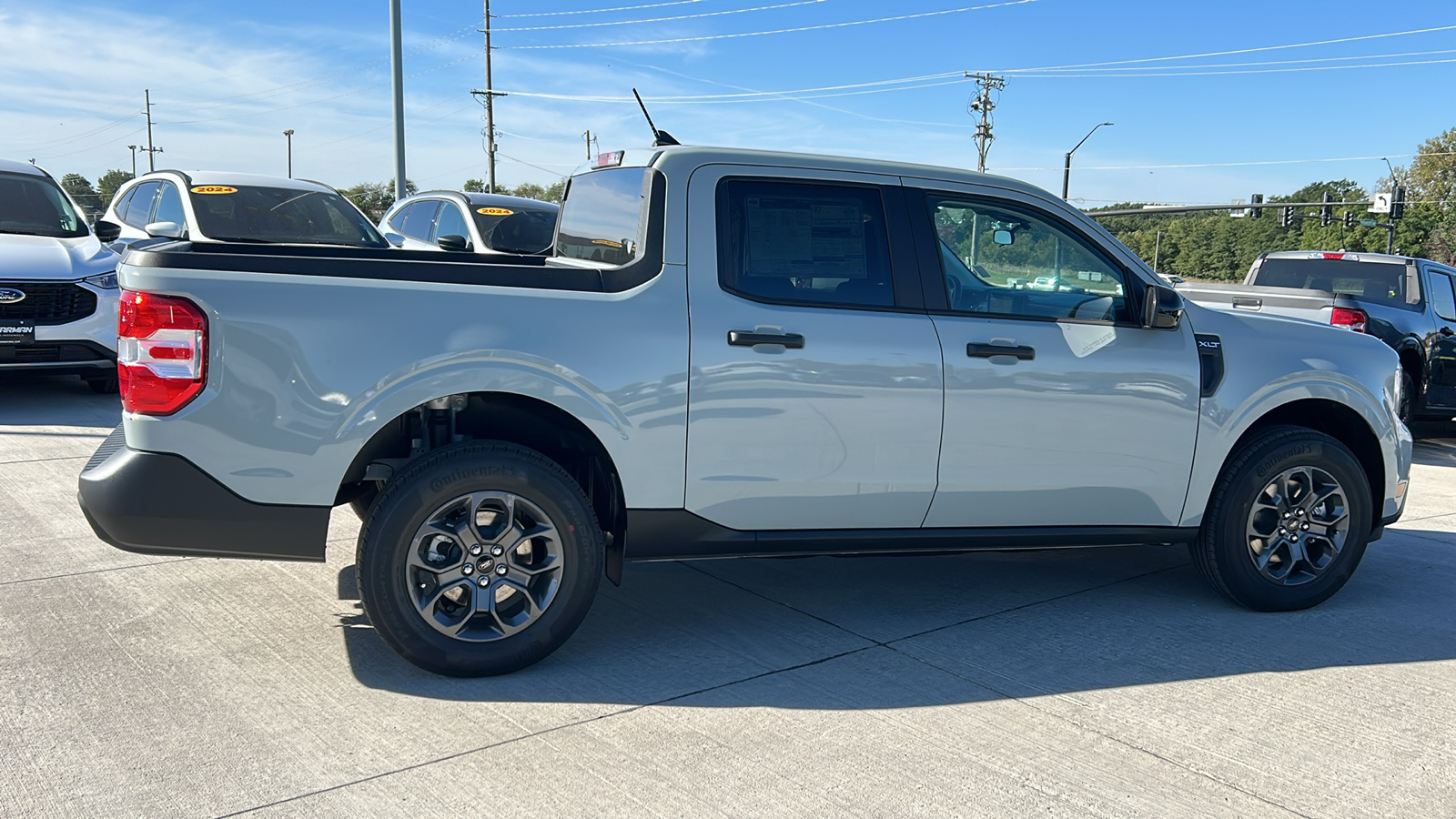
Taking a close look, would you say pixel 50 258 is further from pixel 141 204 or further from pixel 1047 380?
pixel 1047 380

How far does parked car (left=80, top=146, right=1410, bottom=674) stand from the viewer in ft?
12.3

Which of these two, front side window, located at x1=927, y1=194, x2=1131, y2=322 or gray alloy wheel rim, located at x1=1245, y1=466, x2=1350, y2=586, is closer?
front side window, located at x1=927, y1=194, x2=1131, y2=322

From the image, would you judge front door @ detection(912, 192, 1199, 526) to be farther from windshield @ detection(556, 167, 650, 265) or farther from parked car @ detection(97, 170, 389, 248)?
parked car @ detection(97, 170, 389, 248)

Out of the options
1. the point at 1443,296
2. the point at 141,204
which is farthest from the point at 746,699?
the point at 1443,296

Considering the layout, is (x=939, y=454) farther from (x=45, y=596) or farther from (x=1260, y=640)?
(x=45, y=596)

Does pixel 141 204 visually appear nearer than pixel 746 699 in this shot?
No

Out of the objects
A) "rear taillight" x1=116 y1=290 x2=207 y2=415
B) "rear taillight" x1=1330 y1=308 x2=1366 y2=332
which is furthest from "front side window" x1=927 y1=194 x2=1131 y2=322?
"rear taillight" x1=1330 y1=308 x2=1366 y2=332

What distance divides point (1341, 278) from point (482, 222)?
27.7 ft

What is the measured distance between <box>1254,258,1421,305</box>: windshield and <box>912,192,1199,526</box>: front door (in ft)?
23.0

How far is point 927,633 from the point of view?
4.64m

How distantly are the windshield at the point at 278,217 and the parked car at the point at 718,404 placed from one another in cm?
596

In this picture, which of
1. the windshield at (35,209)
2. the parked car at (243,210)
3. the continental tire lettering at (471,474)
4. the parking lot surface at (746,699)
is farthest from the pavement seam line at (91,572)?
the windshield at (35,209)

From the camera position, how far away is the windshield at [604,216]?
4355 mm

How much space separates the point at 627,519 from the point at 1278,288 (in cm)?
881
